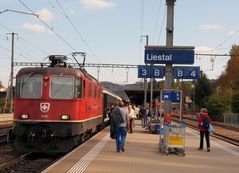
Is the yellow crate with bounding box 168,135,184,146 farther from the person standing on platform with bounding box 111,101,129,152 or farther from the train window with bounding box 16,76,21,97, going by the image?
the train window with bounding box 16,76,21,97

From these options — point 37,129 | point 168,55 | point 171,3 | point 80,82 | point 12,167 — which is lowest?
point 12,167

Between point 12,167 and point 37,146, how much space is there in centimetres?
218

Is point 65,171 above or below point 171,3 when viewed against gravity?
below

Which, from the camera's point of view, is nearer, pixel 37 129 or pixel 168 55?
→ pixel 37 129

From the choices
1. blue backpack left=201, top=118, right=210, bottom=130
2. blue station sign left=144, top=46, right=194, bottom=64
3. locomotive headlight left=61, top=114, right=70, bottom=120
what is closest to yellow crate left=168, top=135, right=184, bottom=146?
blue backpack left=201, top=118, right=210, bottom=130

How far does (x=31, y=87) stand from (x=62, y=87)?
1.09 m

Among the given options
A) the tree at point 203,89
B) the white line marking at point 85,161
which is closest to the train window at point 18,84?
the white line marking at point 85,161

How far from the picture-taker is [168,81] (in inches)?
896

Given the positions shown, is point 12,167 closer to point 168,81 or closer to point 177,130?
point 177,130

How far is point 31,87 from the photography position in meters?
17.4

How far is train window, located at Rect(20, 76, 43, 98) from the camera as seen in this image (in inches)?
681

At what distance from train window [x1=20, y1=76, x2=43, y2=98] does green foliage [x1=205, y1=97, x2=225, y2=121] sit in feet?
189

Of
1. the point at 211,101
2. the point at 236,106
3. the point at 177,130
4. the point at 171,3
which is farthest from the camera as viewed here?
the point at 211,101

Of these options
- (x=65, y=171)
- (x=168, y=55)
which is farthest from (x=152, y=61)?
(x=65, y=171)
